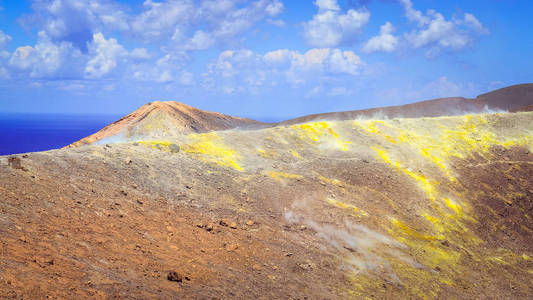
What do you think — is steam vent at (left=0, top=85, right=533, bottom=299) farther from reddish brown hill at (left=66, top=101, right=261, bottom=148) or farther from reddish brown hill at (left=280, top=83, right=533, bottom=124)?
reddish brown hill at (left=280, top=83, right=533, bottom=124)

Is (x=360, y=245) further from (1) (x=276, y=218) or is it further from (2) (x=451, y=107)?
A: (2) (x=451, y=107)

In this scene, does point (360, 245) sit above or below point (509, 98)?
below

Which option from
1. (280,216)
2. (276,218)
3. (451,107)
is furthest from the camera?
(451,107)

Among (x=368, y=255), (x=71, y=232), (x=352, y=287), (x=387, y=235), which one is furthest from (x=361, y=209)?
(x=71, y=232)

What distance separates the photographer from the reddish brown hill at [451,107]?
42891 mm

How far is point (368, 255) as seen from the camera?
12789 millimetres

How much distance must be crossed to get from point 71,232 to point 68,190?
2.50 m

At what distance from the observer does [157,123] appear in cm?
3441

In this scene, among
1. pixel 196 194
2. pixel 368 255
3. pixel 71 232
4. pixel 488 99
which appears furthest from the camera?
pixel 488 99

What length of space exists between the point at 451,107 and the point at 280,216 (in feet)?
128

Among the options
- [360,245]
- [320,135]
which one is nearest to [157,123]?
[320,135]

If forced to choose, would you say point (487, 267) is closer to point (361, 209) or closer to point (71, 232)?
point (361, 209)

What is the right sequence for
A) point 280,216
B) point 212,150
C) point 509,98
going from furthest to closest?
point 509,98 < point 212,150 < point 280,216

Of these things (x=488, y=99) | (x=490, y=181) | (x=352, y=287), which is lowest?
(x=352, y=287)
